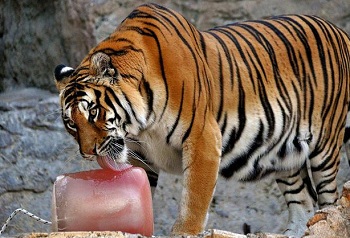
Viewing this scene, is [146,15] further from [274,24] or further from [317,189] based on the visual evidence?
[317,189]

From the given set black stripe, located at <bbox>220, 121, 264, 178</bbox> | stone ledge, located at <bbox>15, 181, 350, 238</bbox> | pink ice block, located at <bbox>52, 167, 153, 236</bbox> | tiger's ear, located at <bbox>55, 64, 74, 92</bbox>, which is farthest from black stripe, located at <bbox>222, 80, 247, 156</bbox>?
stone ledge, located at <bbox>15, 181, 350, 238</bbox>

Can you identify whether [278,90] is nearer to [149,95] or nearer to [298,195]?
[298,195]

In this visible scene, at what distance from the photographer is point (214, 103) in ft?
17.7

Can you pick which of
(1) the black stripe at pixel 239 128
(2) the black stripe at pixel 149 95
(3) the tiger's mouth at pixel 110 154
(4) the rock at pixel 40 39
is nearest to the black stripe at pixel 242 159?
(1) the black stripe at pixel 239 128

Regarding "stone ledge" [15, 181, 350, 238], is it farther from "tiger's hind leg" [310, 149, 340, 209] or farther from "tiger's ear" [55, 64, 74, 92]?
"tiger's hind leg" [310, 149, 340, 209]

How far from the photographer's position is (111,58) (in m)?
4.98

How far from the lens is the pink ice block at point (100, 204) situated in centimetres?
397

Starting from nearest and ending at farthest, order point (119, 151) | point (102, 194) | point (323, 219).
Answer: point (323, 219) → point (102, 194) → point (119, 151)

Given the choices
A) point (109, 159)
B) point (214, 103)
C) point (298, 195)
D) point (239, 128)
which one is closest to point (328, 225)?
point (109, 159)

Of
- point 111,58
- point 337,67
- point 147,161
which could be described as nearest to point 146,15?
point 111,58

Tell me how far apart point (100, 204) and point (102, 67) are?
1.03 metres

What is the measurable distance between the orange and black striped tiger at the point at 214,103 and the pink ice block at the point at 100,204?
0.57 metres

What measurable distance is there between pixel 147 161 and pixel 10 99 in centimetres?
225

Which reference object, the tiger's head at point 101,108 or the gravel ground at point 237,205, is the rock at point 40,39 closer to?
the gravel ground at point 237,205
